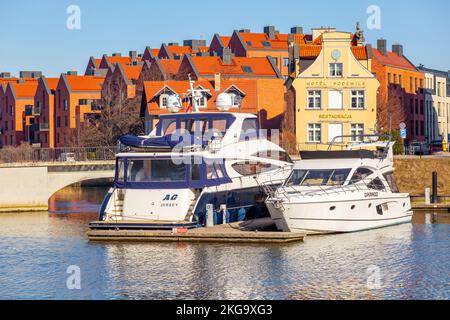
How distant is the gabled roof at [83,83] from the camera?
109188 mm

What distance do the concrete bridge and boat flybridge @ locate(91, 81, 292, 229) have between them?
1693cm

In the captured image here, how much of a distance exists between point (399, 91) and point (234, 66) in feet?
52.8

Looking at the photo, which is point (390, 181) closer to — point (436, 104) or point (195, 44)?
point (436, 104)

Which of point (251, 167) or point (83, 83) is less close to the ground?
point (83, 83)

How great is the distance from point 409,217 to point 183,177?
11857mm

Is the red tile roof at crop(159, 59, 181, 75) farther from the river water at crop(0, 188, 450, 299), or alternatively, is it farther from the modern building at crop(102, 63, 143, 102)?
the river water at crop(0, 188, 450, 299)

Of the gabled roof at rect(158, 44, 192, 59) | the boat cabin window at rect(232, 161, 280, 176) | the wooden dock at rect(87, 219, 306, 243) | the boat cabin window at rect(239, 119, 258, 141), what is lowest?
the wooden dock at rect(87, 219, 306, 243)

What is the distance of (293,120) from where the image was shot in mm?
76312

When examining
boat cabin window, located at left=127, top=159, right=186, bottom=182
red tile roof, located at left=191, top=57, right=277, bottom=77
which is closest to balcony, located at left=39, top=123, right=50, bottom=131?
red tile roof, located at left=191, top=57, right=277, bottom=77

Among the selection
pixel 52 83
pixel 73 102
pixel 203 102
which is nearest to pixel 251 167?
pixel 203 102

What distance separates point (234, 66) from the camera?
333ft

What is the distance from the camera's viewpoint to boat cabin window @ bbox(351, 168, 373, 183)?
45116 millimetres
